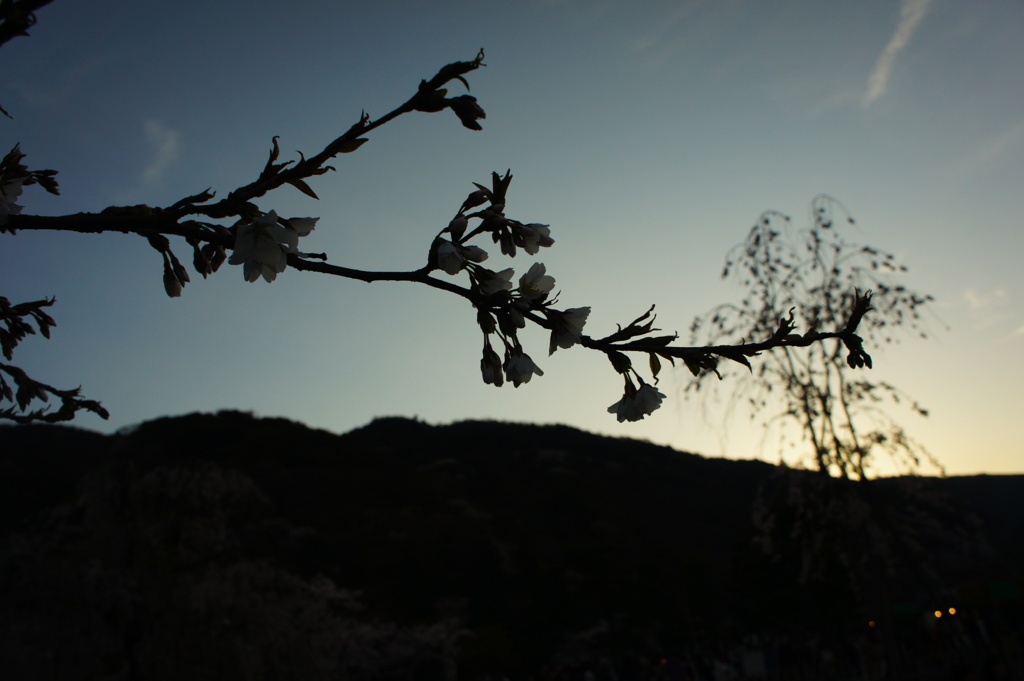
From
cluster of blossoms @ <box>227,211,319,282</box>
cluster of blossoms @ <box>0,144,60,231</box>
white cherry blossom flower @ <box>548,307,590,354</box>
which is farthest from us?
cluster of blossoms @ <box>0,144,60,231</box>

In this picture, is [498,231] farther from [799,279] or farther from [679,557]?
[679,557]

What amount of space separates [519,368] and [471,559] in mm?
59172

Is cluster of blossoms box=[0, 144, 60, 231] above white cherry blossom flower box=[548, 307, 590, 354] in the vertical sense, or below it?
above

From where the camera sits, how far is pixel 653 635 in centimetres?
5153

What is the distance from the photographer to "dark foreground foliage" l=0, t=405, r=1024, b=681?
56.8ft

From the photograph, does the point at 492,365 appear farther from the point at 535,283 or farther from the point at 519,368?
the point at 535,283

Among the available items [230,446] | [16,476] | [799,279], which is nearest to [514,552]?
[230,446]

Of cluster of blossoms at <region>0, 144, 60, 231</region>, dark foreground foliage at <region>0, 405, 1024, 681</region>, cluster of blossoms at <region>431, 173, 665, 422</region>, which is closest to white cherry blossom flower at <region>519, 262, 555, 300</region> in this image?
cluster of blossoms at <region>431, 173, 665, 422</region>

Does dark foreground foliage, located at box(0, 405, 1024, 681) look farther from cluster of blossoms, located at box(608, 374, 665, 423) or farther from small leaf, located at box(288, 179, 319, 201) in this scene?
small leaf, located at box(288, 179, 319, 201)

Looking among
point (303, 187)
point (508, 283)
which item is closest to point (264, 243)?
point (303, 187)

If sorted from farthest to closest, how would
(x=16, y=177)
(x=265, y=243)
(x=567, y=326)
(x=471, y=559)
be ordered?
(x=471, y=559) → (x=16, y=177) → (x=567, y=326) → (x=265, y=243)

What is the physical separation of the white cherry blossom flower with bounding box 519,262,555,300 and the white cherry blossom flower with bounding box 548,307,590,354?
0.05 m

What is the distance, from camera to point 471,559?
57.2 m

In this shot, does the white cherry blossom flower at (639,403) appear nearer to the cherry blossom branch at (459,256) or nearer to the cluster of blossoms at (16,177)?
the cherry blossom branch at (459,256)
